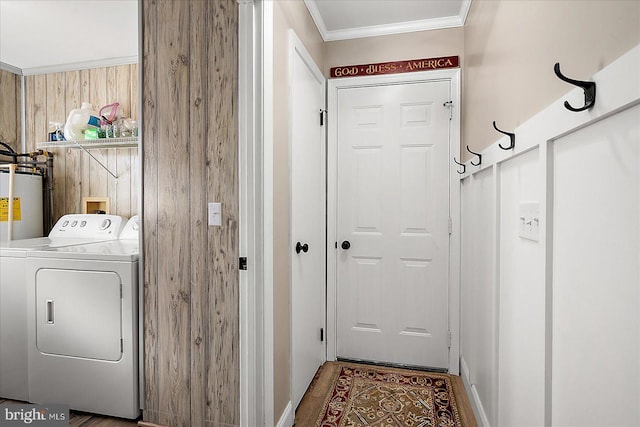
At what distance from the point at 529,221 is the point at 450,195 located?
1.42 m

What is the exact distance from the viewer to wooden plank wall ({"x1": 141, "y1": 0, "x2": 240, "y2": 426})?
1.67m

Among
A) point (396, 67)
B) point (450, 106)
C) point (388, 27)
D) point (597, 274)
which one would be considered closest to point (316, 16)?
point (388, 27)

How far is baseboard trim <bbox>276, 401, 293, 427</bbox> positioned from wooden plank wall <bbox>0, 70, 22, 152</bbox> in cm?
331

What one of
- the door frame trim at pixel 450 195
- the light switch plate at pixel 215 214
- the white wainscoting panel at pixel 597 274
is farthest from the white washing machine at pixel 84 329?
the white wainscoting panel at pixel 597 274

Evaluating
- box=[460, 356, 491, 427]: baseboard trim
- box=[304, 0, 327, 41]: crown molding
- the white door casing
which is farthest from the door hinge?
box=[460, 356, 491, 427]: baseboard trim

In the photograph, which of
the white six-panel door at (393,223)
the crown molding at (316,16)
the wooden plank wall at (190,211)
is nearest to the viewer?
the wooden plank wall at (190,211)

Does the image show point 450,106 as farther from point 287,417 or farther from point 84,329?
point 84,329

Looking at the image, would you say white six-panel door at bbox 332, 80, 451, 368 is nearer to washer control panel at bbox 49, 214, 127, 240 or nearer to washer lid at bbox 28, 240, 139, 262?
washer lid at bbox 28, 240, 139, 262

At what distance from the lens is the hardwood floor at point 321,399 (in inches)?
77.6

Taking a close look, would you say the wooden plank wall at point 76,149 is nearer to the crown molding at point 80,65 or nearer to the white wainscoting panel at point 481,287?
the crown molding at point 80,65

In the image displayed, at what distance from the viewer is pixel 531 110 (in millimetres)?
1113

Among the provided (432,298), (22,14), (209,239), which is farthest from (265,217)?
(22,14)

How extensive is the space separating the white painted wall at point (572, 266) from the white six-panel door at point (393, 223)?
0.99 m

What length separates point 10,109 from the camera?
3178mm
